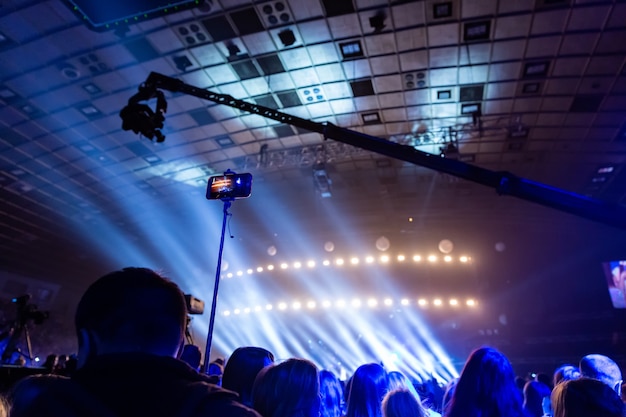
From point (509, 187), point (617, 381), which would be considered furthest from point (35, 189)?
point (617, 381)

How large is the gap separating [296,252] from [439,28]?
12.8 m

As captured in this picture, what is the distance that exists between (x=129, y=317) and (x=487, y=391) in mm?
2409

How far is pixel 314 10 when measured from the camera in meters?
7.27

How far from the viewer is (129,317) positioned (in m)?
1.15

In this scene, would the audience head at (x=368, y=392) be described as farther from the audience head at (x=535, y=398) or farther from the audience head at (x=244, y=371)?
the audience head at (x=535, y=398)

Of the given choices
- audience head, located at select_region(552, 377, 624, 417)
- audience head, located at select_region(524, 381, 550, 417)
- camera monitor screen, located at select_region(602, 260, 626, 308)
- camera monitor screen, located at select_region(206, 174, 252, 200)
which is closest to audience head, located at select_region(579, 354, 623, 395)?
audience head, located at select_region(524, 381, 550, 417)

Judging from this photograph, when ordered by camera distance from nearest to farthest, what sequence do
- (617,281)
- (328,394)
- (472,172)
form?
(328,394)
(472,172)
(617,281)

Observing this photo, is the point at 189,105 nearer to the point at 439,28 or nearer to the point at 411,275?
the point at 439,28

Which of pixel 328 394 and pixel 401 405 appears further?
pixel 328 394

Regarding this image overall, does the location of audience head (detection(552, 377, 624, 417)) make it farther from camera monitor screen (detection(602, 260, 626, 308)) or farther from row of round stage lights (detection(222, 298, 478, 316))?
camera monitor screen (detection(602, 260, 626, 308))

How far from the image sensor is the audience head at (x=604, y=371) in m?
3.89

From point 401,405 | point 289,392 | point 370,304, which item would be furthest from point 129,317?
point 370,304

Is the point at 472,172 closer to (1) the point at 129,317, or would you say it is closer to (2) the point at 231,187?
(2) the point at 231,187

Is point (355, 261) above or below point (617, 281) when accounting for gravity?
above
